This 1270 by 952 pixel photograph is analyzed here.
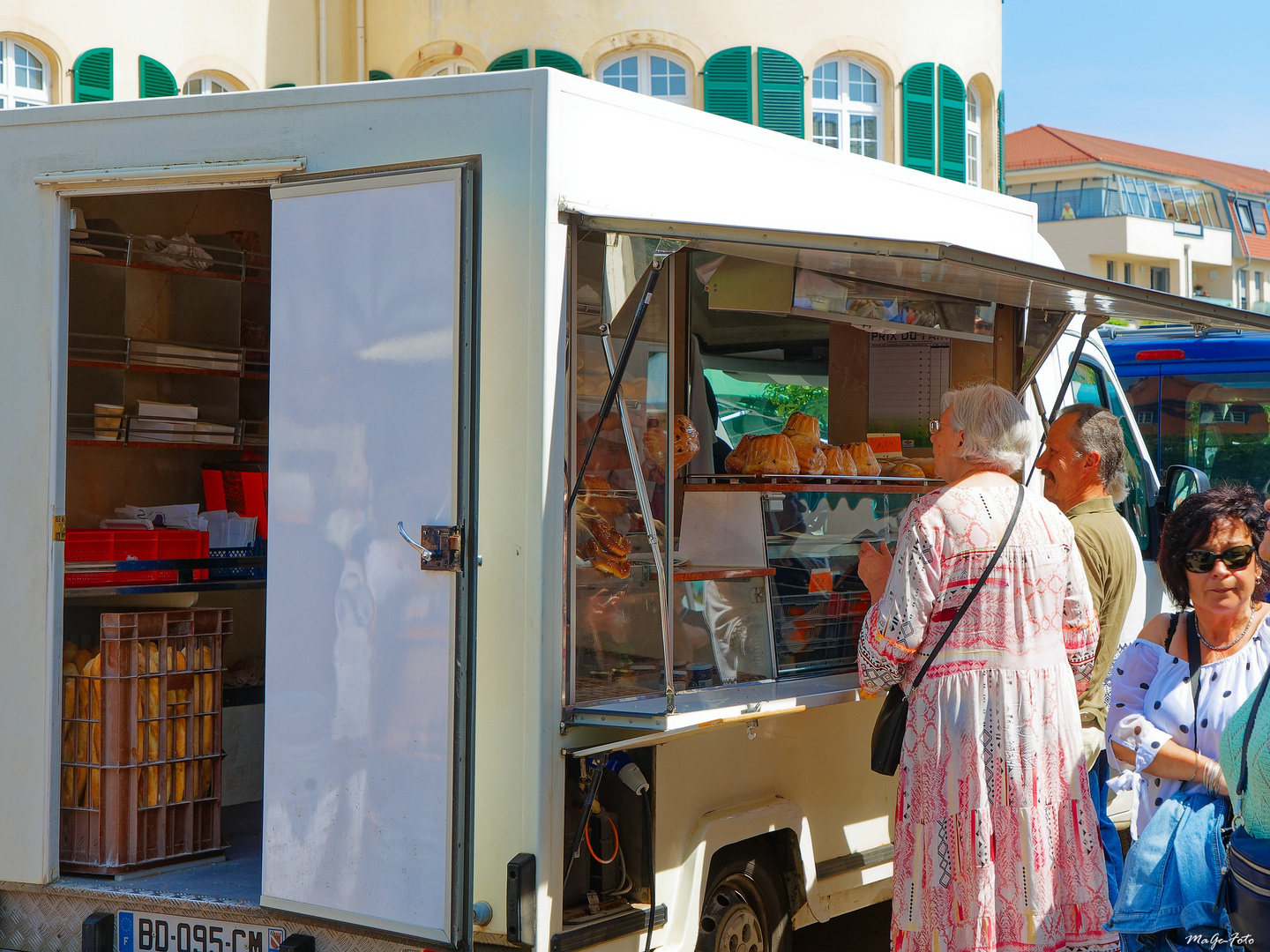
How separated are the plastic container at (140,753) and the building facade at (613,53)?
34.8 ft

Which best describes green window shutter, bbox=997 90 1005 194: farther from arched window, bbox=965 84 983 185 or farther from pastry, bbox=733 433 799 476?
pastry, bbox=733 433 799 476

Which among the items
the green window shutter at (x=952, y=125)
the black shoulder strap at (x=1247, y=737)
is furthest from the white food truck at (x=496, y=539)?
the green window shutter at (x=952, y=125)

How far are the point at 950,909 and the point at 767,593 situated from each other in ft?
3.70

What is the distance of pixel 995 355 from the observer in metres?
5.06

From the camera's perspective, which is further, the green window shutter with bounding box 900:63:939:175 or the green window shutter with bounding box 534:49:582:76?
the green window shutter with bounding box 900:63:939:175

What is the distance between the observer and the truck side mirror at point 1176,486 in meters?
5.92

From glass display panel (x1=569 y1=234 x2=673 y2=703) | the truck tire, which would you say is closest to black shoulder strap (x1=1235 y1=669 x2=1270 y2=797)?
glass display panel (x1=569 y1=234 x2=673 y2=703)

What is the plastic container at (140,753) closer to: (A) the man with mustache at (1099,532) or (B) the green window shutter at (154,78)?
(A) the man with mustache at (1099,532)

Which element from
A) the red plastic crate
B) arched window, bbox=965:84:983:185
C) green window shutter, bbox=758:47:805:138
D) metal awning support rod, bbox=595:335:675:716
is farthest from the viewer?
arched window, bbox=965:84:983:185

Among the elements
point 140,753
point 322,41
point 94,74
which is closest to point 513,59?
point 322,41

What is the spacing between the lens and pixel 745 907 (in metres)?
3.92

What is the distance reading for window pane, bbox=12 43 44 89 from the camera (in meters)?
13.3

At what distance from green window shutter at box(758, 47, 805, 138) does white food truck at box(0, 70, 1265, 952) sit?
1159 cm

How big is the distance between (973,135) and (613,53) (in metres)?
5.65
